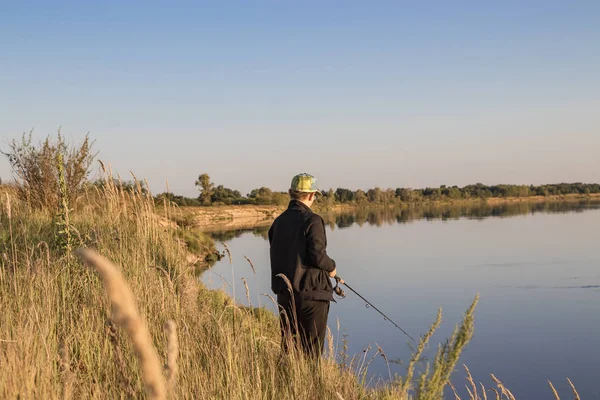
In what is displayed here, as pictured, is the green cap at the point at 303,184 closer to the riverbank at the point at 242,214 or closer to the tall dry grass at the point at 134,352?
the tall dry grass at the point at 134,352

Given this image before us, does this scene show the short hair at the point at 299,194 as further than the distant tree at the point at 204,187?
No

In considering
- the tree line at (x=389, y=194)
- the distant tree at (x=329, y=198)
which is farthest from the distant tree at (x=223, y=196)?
the distant tree at (x=329, y=198)

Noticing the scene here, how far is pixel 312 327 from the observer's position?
15.3 ft

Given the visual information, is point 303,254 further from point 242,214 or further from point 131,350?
point 242,214

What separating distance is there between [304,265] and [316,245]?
0.22 metres

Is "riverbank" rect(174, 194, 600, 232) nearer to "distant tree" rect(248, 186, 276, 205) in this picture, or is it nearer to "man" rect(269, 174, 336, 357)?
"distant tree" rect(248, 186, 276, 205)

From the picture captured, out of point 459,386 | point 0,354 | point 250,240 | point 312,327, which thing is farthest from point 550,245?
point 0,354

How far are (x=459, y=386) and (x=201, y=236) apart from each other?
64.5 ft

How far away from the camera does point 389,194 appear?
107 m

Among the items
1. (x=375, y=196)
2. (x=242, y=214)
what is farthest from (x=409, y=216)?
(x=375, y=196)

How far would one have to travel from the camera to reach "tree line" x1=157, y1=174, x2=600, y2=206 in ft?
237

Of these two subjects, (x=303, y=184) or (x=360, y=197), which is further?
(x=360, y=197)

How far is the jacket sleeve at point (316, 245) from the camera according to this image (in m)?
4.48

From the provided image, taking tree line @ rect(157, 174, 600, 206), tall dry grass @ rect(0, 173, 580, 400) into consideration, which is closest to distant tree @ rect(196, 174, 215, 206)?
tree line @ rect(157, 174, 600, 206)
